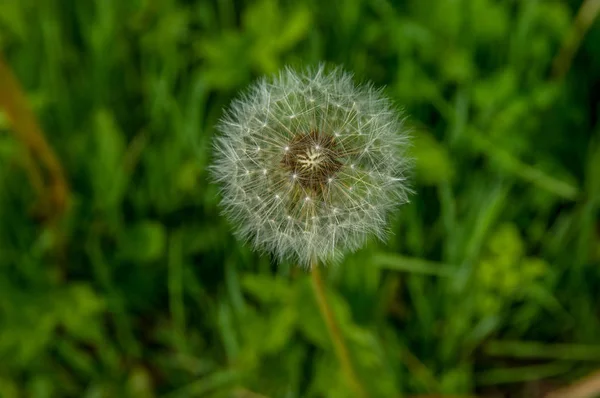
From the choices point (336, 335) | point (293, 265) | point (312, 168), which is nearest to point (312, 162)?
point (312, 168)

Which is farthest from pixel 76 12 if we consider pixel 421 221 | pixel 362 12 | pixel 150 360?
pixel 421 221

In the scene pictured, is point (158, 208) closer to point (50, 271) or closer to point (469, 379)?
point (50, 271)

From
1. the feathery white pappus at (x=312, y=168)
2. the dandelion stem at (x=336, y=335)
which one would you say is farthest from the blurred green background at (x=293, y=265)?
the feathery white pappus at (x=312, y=168)

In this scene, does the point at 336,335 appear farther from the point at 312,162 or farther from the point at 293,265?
the point at 293,265

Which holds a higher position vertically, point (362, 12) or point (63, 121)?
point (362, 12)

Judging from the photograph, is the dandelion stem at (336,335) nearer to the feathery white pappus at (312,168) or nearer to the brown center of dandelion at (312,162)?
the feathery white pappus at (312,168)
